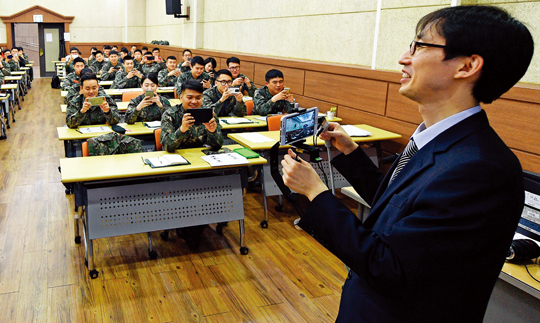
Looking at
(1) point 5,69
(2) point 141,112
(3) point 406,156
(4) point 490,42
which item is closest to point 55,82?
(1) point 5,69

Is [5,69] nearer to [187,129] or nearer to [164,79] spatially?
[164,79]

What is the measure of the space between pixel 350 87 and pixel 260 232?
253 centimetres

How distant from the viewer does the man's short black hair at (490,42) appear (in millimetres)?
851

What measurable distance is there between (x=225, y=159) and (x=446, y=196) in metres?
2.73

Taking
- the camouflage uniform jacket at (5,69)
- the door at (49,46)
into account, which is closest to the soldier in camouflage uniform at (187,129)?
the camouflage uniform jacket at (5,69)

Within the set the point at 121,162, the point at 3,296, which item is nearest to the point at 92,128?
the point at 121,162

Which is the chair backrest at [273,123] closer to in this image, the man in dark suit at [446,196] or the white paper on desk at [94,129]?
the white paper on desk at [94,129]

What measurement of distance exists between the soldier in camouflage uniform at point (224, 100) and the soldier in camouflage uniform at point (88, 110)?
1.32 metres

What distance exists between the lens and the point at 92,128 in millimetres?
4496

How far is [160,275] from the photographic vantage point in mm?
3188

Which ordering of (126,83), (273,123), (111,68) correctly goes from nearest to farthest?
(273,123)
(126,83)
(111,68)

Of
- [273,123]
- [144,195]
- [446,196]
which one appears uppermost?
[446,196]

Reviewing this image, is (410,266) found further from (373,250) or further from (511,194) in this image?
(511,194)

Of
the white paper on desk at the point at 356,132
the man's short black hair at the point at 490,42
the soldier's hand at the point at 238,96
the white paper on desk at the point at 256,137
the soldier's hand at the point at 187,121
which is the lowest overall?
the white paper on desk at the point at 256,137
